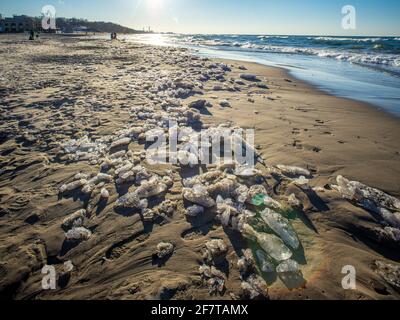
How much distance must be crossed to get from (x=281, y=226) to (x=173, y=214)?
4.02 feet

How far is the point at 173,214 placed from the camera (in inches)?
114

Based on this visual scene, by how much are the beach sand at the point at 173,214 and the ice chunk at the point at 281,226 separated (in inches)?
5.5

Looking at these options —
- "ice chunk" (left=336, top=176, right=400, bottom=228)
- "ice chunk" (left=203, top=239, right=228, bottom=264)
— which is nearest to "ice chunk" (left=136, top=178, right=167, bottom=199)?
"ice chunk" (left=203, top=239, right=228, bottom=264)

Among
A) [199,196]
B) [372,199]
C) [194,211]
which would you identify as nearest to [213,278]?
[194,211]

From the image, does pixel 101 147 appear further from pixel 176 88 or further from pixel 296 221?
pixel 176 88

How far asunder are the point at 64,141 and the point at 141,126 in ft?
4.87

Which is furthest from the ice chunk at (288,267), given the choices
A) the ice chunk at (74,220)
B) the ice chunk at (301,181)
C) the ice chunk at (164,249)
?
the ice chunk at (74,220)

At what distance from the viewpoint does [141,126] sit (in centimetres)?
519

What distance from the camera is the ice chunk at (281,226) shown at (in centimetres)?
246

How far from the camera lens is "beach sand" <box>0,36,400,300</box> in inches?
84.4

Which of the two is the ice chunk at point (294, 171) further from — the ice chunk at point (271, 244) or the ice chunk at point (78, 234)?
the ice chunk at point (78, 234)

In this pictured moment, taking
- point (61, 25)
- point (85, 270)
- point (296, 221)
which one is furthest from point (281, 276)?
point (61, 25)

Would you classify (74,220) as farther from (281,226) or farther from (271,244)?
(281,226)
